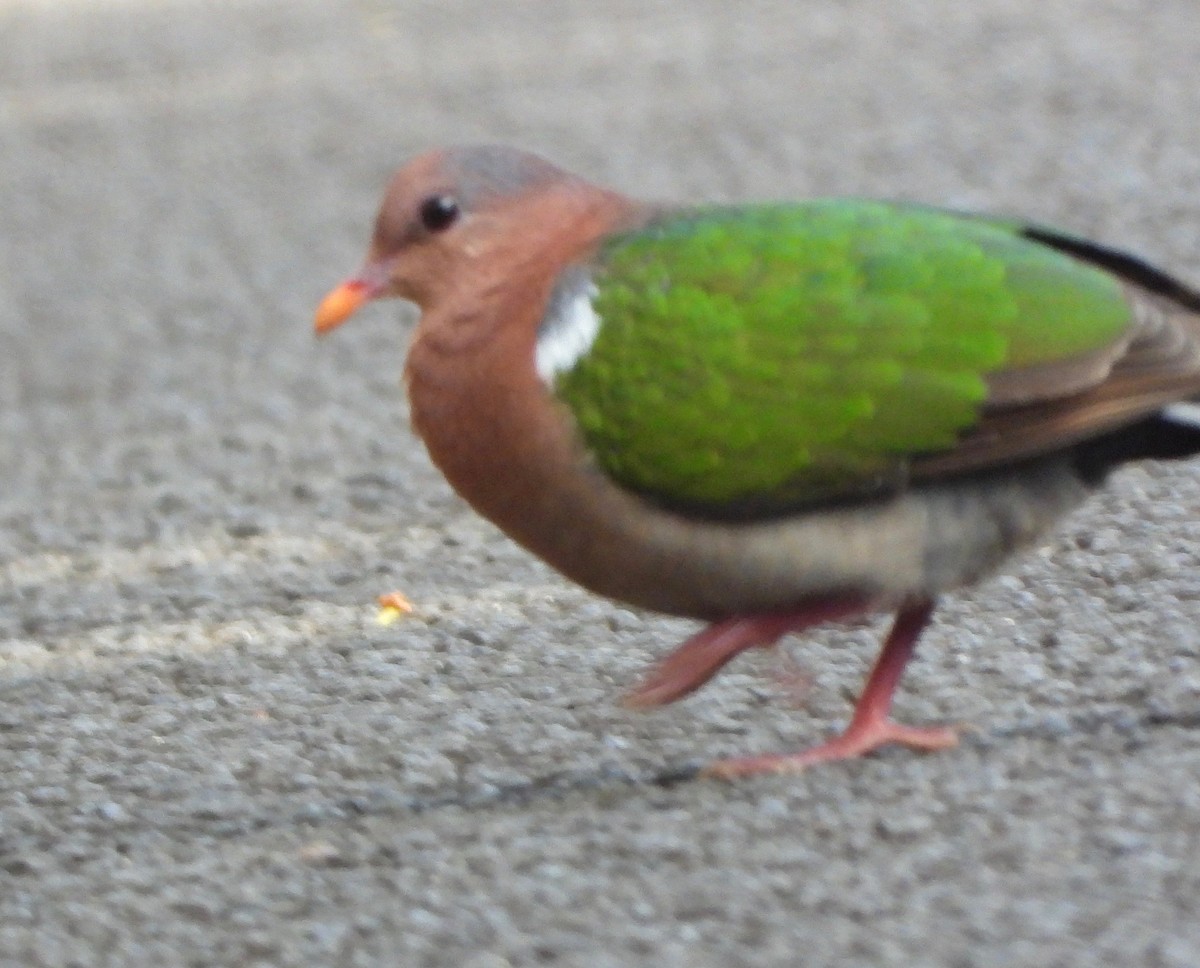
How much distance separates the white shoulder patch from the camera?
10.7 ft

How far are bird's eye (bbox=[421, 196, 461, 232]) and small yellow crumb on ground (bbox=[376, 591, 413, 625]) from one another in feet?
3.19

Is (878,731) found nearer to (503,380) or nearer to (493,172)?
(503,380)

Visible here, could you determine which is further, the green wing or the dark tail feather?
the dark tail feather

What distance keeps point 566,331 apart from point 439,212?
383 millimetres

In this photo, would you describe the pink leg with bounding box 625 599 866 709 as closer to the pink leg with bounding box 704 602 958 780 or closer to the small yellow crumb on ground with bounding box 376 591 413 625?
the pink leg with bounding box 704 602 958 780

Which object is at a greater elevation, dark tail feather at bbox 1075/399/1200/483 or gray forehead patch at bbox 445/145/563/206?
gray forehead patch at bbox 445/145/563/206

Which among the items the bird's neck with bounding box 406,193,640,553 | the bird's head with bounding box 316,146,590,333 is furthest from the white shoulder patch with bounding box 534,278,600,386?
the bird's head with bounding box 316,146,590,333

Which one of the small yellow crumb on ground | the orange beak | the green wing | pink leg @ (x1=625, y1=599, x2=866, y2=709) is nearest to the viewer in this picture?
the green wing

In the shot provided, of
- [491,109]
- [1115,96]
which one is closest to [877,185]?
[1115,96]

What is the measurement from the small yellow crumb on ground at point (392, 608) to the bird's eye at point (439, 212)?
97 cm

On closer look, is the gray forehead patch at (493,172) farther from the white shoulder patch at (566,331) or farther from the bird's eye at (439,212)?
the white shoulder patch at (566,331)

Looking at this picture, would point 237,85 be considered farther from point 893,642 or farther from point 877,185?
point 893,642

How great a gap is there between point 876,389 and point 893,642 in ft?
1.49

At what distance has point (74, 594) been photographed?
4.64 m
